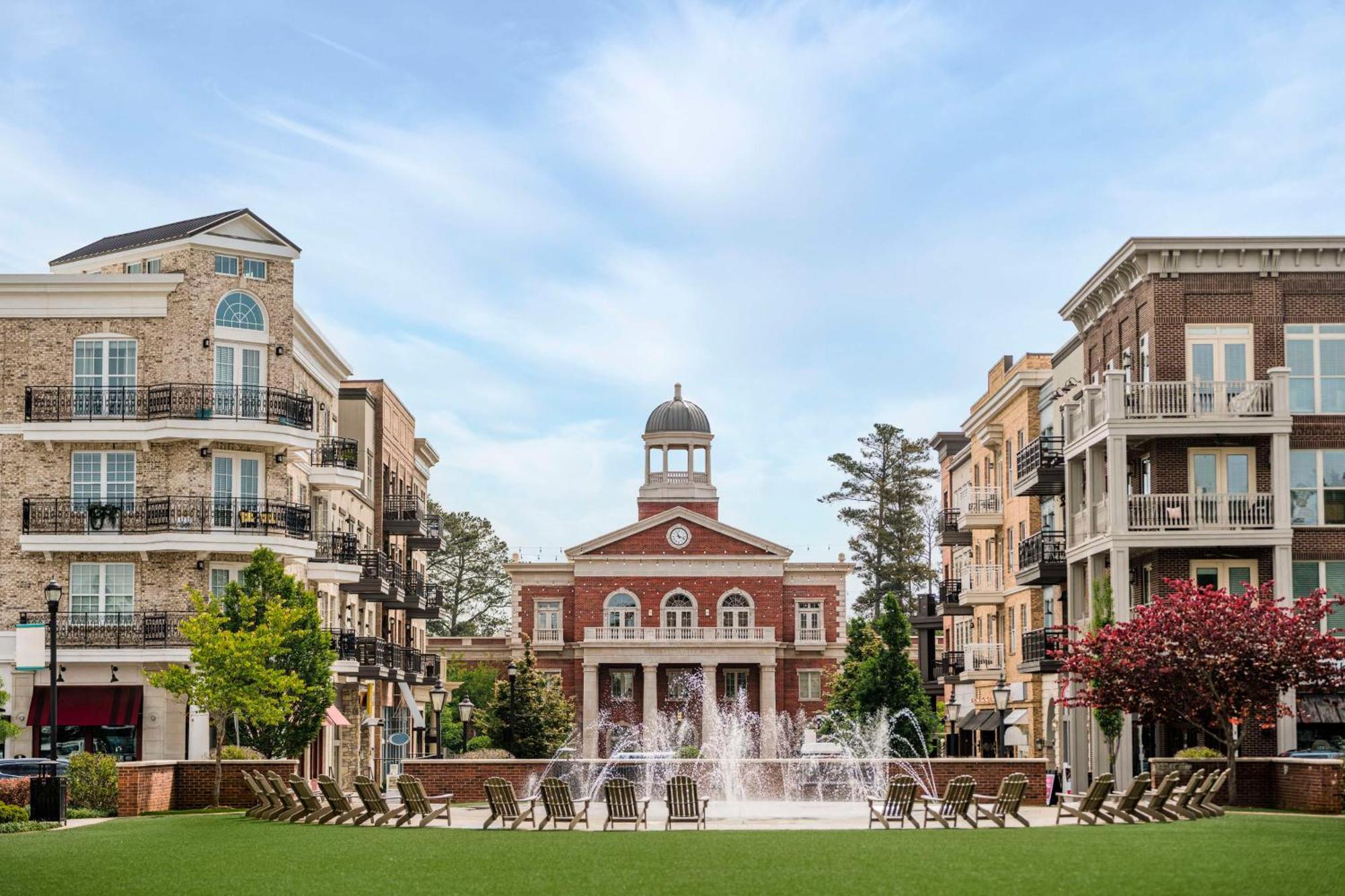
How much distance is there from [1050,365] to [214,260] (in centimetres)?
2550

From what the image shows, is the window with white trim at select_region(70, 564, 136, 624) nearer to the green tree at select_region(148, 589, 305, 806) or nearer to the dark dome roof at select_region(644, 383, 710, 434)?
the green tree at select_region(148, 589, 305, 806)

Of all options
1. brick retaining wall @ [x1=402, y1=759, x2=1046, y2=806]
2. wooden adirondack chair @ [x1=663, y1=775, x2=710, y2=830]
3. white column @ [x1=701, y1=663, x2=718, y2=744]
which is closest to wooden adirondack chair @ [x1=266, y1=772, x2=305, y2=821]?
wooden adirondack chair @ [x1=663, y1=775, x2=710, y2=830]

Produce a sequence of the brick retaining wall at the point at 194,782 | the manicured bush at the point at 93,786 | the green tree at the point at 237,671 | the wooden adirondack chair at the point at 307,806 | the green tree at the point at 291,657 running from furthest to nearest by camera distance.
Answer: the green tree at the point at 291,657 < the green tree at the point at 237,671 < the brick retaining wall at the point at 194,782 < the manicured bush at the point at 93,786 < the wooden adirondack chair at the point at 307,806

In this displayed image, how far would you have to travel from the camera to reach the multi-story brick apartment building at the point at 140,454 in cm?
4591

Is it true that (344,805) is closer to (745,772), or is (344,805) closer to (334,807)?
(334,807)

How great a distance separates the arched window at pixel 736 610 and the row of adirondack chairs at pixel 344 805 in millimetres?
52736

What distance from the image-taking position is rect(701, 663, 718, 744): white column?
7988 cm

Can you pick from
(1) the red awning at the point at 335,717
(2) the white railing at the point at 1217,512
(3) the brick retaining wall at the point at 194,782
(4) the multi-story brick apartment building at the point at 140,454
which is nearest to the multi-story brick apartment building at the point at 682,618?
(1) the red awning at the point at 335,717

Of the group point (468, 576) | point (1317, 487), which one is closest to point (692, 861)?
point (1317, 487)

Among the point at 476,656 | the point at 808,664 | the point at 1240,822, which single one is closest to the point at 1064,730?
the point at 1240,822

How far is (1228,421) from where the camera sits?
42688 millimetres

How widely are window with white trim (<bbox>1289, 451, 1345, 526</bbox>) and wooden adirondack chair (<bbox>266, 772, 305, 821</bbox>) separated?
24481mm

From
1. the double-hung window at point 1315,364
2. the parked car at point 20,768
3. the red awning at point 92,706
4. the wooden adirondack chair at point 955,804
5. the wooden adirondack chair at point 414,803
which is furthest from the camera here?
the red awning at point 92,706

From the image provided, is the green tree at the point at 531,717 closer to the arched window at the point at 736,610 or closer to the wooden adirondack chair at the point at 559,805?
the arched window at the point at 736,610
